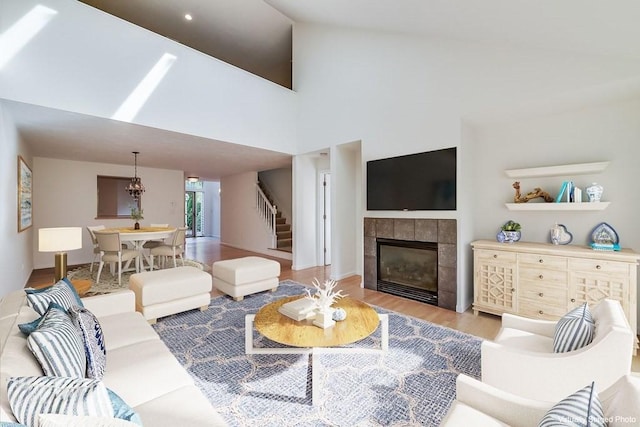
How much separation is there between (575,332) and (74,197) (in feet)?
28.4

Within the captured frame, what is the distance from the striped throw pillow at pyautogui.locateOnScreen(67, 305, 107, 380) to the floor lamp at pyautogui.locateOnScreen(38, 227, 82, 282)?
1.56m

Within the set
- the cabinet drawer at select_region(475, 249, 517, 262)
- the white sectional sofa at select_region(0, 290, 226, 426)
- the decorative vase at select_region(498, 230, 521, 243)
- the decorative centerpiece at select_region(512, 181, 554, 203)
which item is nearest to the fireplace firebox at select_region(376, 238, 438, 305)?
the cabinet drawer at select_region(475, 249, 517, 262)

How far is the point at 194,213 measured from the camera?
40.5 ft

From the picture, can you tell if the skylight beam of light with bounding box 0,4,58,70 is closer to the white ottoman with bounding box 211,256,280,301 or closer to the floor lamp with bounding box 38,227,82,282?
the floor lamp with bounding box 38,227,82,282

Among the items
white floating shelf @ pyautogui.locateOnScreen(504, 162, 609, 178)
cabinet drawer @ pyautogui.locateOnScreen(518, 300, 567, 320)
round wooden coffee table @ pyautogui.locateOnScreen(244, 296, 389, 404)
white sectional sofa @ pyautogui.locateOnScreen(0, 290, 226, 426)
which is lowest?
cabinet drawer @ pyautogui.locateOnScreen(518, 300, 567, 320)

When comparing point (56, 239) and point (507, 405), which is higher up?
point (56, 239)

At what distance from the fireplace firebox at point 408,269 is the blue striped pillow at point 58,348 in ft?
12.1

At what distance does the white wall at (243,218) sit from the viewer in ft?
26.2

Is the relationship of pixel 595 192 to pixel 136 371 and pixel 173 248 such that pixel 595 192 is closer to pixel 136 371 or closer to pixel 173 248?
pixel 136 371

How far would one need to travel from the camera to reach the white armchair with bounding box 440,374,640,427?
94 centimetres

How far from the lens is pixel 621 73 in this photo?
2582 mm

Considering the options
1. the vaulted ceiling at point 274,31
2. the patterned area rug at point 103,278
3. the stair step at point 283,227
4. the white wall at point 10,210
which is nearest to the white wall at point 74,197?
the vaulted ceiling at point 274,31

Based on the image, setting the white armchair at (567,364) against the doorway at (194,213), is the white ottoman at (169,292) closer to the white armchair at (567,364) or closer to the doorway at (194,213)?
the white armchair at (567,364)

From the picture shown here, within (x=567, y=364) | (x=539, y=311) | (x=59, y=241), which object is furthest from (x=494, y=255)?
(x=59, y=241)
